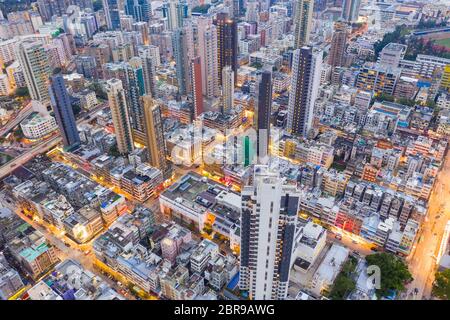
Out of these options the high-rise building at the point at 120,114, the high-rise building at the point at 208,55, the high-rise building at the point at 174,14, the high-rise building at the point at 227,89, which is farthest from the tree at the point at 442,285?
the high-rise building at the point at 174,14

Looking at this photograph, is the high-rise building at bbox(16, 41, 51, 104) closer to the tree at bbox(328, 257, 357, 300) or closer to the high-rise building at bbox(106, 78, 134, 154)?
the high-rise building at bbox(106, 78, 134, 154)

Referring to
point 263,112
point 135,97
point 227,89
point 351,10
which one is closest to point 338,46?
point 227,89

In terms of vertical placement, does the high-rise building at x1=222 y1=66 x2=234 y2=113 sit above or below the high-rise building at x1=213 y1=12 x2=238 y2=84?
below

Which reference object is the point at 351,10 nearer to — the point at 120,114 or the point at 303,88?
the point at 303,88

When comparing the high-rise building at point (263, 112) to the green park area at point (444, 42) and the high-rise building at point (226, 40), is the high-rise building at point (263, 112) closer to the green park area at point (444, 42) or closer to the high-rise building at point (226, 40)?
the high-rise building at point (226, 40)

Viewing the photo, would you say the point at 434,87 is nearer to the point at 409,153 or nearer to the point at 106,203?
the point at 409,153

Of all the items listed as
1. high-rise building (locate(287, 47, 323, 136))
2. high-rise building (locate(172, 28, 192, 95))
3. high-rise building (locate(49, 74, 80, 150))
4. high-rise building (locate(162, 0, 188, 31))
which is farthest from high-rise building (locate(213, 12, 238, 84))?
high-rise building (locate(162, 0, 188, 31))

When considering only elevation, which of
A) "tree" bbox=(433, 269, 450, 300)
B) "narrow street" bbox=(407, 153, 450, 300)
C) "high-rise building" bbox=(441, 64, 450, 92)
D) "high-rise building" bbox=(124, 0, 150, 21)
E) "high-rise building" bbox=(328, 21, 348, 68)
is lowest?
"narrow street" bbox=(407, 153, 450, 300)
